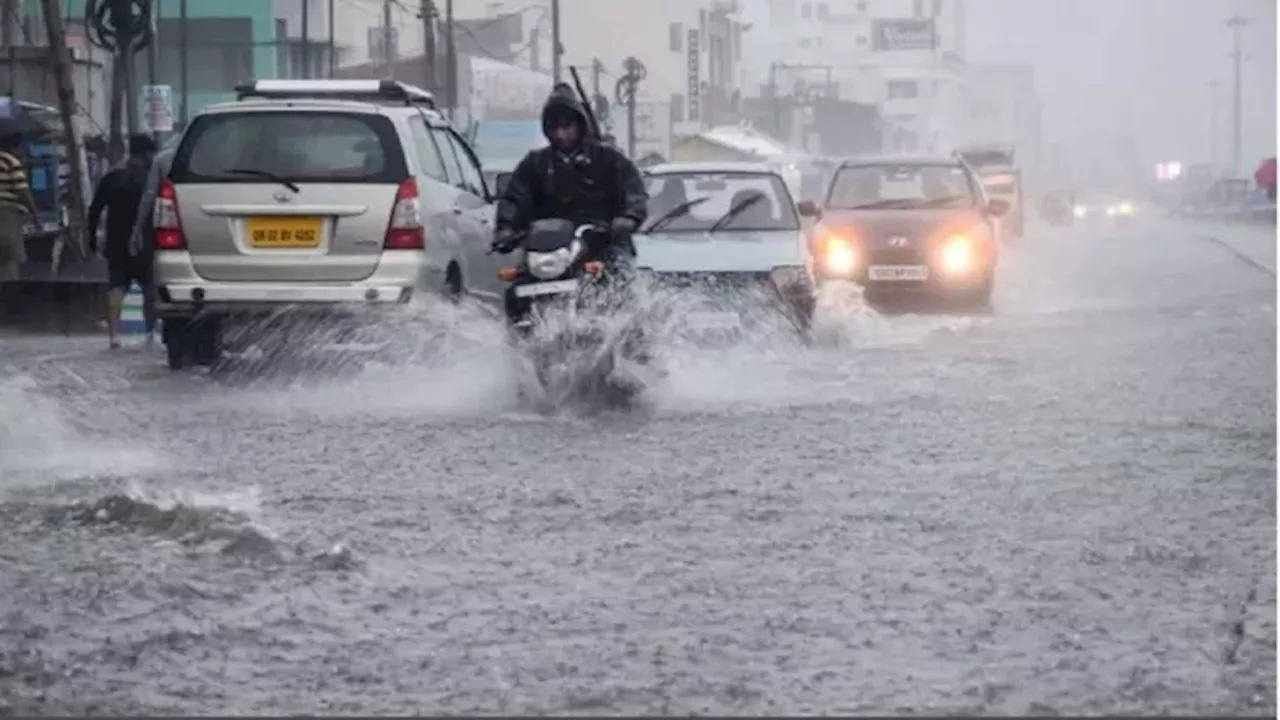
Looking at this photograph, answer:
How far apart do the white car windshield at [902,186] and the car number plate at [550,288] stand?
34.1 ft

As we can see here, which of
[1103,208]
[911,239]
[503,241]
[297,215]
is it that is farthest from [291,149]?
[1103,208]

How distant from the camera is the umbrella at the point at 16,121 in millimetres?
23281

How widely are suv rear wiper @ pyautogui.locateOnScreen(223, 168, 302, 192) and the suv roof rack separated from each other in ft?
8.59

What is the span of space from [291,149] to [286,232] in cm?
56

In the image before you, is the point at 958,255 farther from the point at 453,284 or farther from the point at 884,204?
the point at 453,284

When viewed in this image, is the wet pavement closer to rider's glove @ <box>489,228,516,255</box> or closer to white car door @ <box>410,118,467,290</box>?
white car door @ <box>410,118,467,290</box>

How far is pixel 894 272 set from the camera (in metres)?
21.6

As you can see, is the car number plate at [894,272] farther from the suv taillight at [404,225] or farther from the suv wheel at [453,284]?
the suv taillight at [404,225]

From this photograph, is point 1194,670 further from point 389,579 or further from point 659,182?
point 659,182

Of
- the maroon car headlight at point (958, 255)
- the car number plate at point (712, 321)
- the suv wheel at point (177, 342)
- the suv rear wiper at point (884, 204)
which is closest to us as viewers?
the suv wheel at point (177, 342)

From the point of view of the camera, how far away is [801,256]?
16.9m

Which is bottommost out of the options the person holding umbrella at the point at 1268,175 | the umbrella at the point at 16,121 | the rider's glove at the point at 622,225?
the rider's glove at the point at 622,225

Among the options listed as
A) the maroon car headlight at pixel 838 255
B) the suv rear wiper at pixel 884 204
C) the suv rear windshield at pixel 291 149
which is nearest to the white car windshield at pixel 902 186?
the suv rear wiper at pixel 884 204

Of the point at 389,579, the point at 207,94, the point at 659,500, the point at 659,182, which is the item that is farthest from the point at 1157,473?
the point at 207,94
